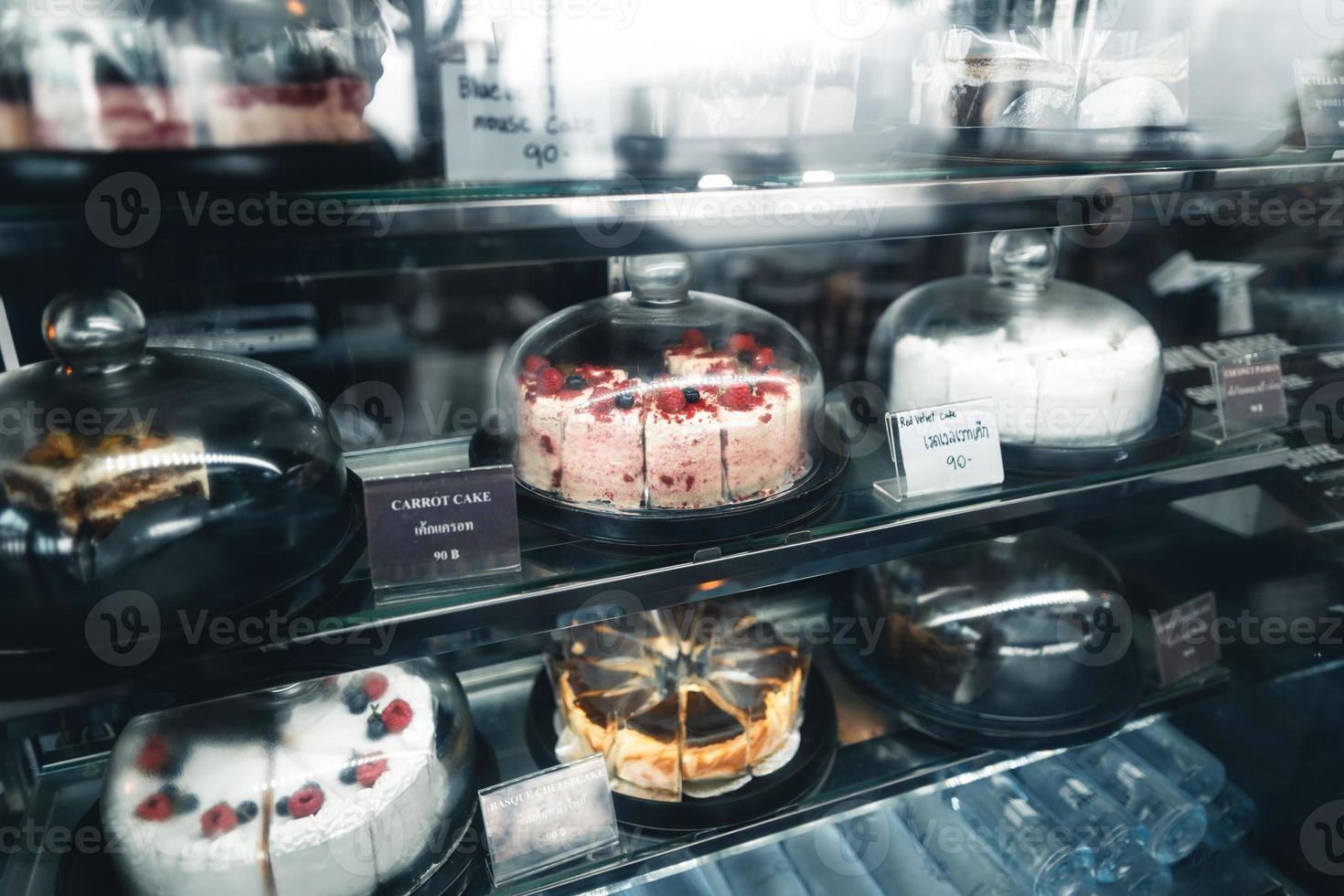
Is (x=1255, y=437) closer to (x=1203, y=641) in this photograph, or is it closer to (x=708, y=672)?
(x=1203, y=641)

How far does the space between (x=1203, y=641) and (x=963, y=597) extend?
48cm

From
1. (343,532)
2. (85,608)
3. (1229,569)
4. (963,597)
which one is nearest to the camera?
(85,608)

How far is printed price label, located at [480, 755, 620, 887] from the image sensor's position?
42.8 inches

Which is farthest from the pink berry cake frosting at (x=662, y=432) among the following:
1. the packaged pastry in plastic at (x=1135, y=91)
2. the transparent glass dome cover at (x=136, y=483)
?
the packaged pastry in plastic at (x=1135, y=91)

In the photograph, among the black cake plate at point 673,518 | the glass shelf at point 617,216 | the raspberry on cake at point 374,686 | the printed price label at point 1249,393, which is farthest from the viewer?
the printed price label at point 1249,393

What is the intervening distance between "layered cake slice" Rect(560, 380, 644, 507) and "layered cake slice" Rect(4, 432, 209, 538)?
41cm

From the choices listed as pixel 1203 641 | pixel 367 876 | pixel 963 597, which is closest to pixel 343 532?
pixel 367 876

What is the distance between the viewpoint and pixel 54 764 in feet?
4.16

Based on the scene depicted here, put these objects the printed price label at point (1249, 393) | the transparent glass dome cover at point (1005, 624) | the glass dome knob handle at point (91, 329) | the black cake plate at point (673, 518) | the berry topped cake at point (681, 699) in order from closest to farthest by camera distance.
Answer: the glass dome knob handle at point (91, 329) → the black cake plate at point (673, 518) → the berry topped cake at point (681, 699) → the printed price label at point (1249, 393) → the transparent glass dome cover at point (1005, 624)

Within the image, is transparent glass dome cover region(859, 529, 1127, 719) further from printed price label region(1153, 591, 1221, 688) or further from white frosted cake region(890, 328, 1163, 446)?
white frosted cake region(890, 328, 1163, 446)

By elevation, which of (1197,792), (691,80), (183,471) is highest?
(691,80)

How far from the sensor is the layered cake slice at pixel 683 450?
3.37 feet

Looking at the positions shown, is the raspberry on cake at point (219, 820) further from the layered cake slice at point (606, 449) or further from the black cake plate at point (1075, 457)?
the black cake plate at point (1075, 457)

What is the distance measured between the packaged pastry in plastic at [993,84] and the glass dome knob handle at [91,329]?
1.07 meters
